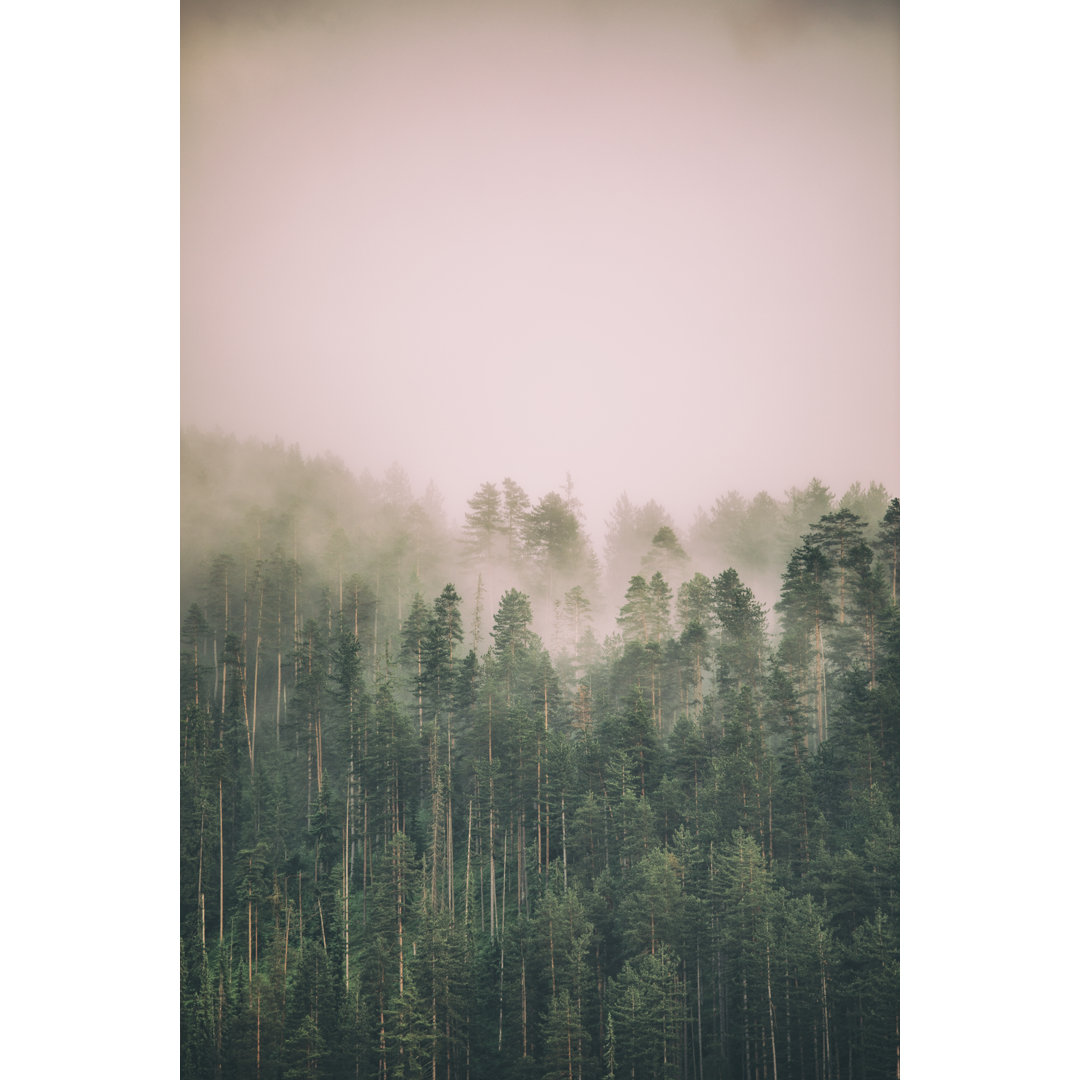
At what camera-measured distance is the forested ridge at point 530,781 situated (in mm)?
3295

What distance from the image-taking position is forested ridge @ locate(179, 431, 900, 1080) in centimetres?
329

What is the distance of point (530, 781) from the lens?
3.41 metres

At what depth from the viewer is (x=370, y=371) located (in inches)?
140
